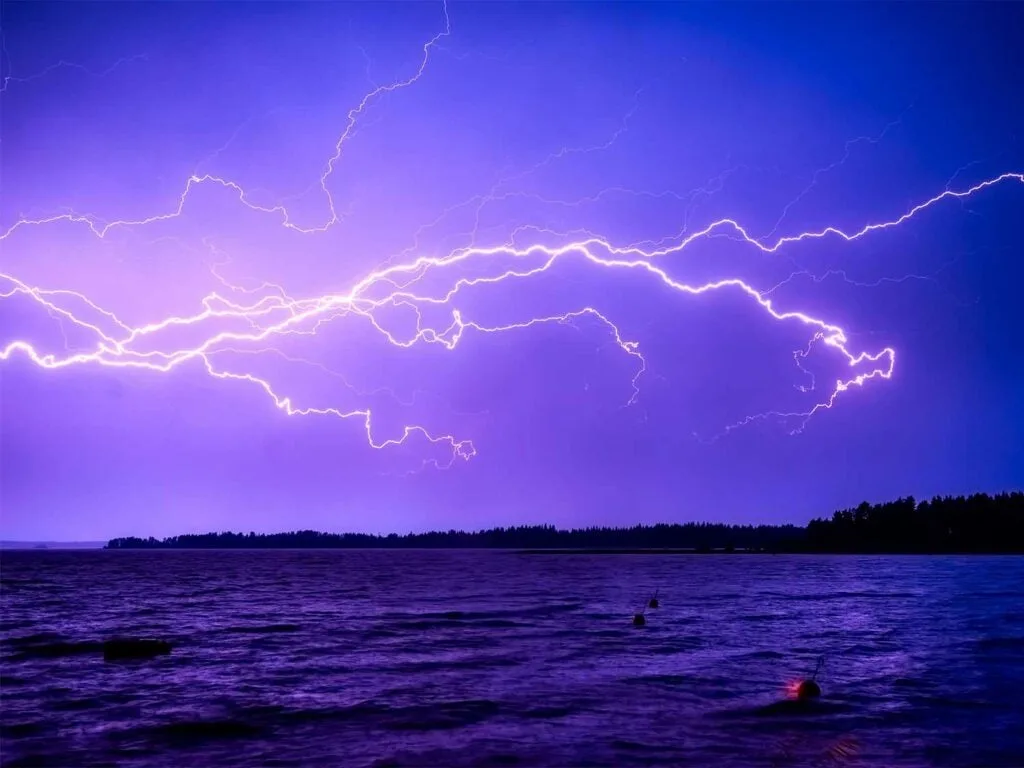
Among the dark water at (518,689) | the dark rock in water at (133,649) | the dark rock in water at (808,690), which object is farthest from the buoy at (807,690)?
the dark rock in water at (133,649)

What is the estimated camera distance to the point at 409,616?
40.2 meters

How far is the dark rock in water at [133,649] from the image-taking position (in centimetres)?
2658

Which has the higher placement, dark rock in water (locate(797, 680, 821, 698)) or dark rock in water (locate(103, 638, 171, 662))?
dark rock in water (locate(797, 680, 821, 698))

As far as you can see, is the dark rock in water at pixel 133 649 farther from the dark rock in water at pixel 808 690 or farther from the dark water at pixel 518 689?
the dark rock in water at pixel 808 690

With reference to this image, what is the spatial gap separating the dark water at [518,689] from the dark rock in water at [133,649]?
0.72 m

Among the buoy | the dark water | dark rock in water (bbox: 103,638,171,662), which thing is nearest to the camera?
the dark water

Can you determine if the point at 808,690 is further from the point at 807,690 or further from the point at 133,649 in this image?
the point at 133,649

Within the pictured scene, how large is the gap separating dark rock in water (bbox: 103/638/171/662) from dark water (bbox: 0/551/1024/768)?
0.72 meters

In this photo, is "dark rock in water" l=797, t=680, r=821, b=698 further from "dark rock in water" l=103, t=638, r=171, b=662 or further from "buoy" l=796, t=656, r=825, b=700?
"dark rock in water" l=103, t=638, r=171, b=662

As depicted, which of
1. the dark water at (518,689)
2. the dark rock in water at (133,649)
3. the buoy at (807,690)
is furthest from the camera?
the dark rock in water at (133,649)

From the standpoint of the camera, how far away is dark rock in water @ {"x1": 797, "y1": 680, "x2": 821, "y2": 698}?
19672 mm

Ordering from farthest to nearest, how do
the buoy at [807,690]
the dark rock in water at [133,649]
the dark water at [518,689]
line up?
the dark rock in water at [133,649] → the buoy at [807,690] → the dark water at [518,689]

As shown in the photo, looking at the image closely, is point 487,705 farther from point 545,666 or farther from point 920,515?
point 920,515

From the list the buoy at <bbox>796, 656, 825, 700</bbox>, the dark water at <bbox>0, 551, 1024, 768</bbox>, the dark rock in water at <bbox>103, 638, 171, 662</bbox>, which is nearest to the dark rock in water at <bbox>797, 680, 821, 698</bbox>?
the buoy at <bbox>796, 656, 825, 700</bbox>
